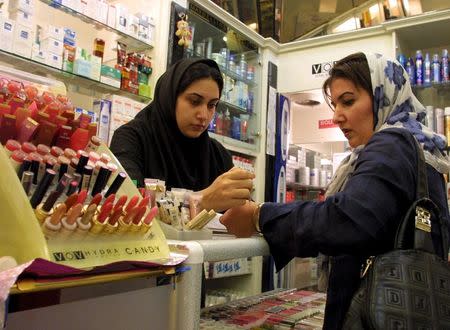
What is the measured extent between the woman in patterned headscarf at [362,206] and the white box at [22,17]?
175cm

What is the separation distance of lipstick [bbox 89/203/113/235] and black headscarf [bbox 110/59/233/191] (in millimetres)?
881

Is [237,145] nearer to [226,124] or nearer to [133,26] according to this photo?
[226,124]

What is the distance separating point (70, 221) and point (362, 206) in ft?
1.91

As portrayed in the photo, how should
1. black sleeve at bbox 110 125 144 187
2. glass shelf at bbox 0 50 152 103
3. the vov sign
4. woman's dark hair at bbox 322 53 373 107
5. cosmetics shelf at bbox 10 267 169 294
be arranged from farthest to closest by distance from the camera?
1. the vov sign
2. glass shelf at bbox 0 50 152 103
3. black sleeve at bbox 110 125 144 187
4. woman's dark hair at bbox 322 53 373 107
5. cosmetics shelf at bbox 10 267 169 294

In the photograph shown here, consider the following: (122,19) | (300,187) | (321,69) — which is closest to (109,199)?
(122,19)

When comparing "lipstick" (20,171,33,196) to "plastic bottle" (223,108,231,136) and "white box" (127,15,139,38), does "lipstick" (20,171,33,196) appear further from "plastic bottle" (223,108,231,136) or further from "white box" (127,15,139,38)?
"plastic bottle" (223,108,231,136)

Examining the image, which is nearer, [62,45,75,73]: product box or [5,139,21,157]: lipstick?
[5,139,21,157]: lipstick

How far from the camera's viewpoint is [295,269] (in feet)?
13.1

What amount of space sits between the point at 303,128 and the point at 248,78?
4.10ft

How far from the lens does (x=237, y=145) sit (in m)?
3.73

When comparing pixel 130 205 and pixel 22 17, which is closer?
pixel 130 205

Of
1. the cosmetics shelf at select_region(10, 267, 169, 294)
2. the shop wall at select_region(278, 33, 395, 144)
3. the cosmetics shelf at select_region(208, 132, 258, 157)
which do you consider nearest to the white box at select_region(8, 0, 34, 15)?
the cosmetics shelf at select_region(208, 132, 258, 157)

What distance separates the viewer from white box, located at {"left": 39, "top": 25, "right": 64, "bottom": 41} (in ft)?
7.47

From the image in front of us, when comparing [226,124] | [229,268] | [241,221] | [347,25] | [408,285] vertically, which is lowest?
[229,268]
